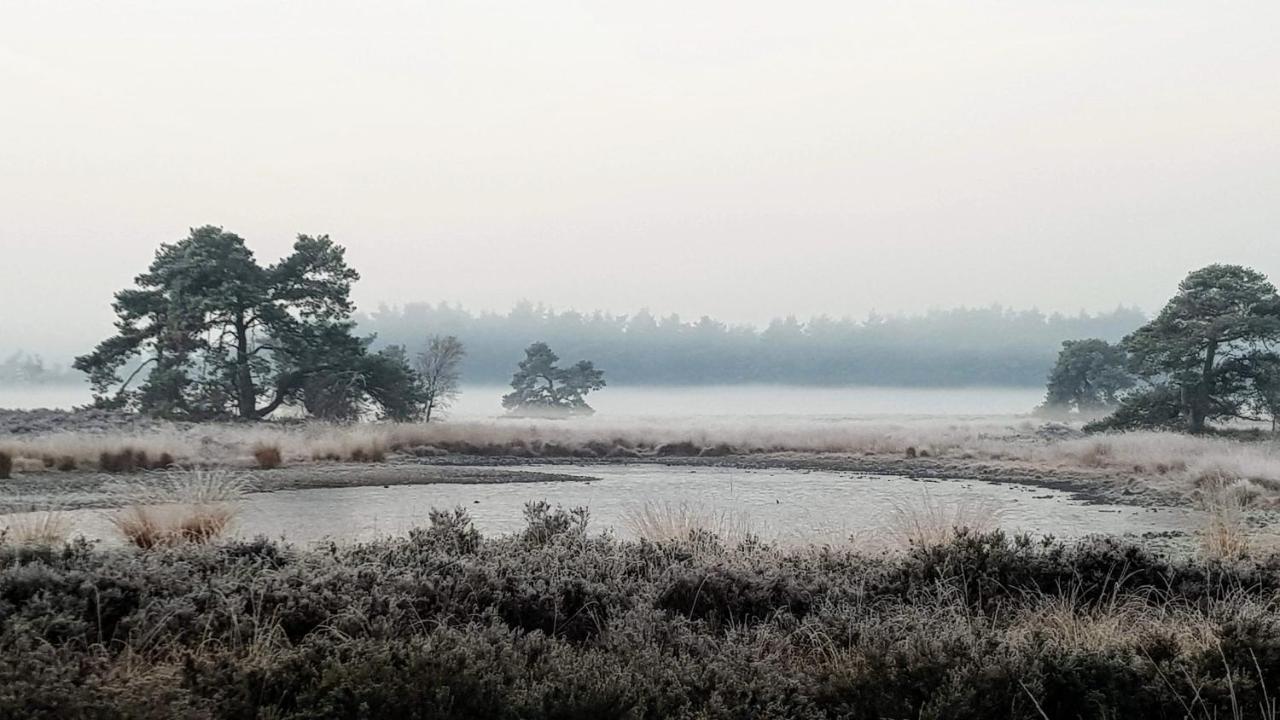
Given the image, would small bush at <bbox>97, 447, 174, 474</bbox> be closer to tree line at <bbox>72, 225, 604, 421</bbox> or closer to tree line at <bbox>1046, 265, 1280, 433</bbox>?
tree line at <bbox>72, 225, 604, 421</bbox>

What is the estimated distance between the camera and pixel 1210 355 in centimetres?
2850

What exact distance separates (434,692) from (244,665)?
92cm

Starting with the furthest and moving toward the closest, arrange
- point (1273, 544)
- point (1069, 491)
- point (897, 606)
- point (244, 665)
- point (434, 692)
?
1. point (1069, 491)
2. point (1273, 544)
3. point (897, 606)
4. point (244, 665)
5. point (434, 692)

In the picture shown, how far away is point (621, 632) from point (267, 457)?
17466 mm

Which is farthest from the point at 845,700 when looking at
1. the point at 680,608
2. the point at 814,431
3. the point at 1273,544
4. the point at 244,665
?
the point at 814,431

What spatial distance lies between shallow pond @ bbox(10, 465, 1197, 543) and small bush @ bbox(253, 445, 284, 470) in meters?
4.40

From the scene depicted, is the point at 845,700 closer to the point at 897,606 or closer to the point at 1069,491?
the point at 897,606

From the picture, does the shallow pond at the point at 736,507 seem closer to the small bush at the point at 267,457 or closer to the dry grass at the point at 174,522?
the dry grass at the point at 174,522

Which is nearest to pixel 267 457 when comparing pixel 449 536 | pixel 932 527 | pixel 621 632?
pixel 449 536

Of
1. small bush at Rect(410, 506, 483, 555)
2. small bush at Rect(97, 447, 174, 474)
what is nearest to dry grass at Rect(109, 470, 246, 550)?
small bush at Rect(410, 506, 483, 555)

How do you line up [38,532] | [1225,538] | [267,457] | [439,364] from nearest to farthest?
[38,532]
[1225,538]
[267,457]
[439,364]

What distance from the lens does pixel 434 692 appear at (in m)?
3.52

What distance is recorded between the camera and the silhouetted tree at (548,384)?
5112cm

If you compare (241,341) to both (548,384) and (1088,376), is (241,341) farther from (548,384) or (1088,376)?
(1088,376)
